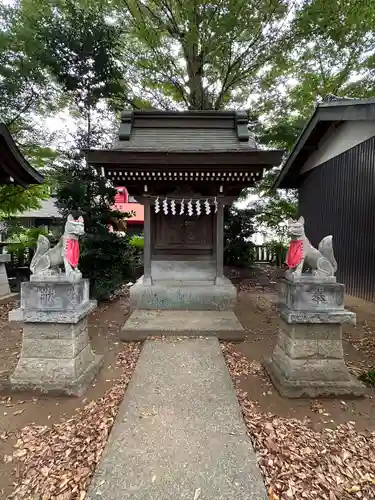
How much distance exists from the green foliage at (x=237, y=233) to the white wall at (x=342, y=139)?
11.1 ft

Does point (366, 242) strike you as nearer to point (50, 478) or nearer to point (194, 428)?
point (194, 428)

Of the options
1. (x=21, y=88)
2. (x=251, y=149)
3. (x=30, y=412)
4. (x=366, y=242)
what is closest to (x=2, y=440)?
(x=30, y=412)

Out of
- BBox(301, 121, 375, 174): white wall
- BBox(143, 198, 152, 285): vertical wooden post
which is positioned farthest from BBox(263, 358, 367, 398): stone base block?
BBox(301, 121, 375, 174): white wall

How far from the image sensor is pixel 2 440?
2.58m

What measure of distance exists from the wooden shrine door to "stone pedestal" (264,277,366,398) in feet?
12.6

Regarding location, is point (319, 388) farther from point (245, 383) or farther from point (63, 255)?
point (63, 255)

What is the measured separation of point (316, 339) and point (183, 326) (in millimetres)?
2450

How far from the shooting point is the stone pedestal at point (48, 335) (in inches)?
129

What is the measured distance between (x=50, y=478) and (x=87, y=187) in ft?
22.1

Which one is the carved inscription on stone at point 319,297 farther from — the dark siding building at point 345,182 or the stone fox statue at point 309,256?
the dark siding building at point 345,182

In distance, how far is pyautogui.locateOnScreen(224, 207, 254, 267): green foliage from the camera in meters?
11.7

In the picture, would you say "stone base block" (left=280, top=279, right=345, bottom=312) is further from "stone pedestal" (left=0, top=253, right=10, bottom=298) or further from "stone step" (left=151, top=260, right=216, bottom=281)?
"stone pedestal" (left=0, top=253, right=10, bottom=298)

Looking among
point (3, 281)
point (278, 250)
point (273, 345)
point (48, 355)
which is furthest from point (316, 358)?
point (278, 250)

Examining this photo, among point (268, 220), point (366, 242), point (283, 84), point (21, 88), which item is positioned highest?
point (283, 84)
